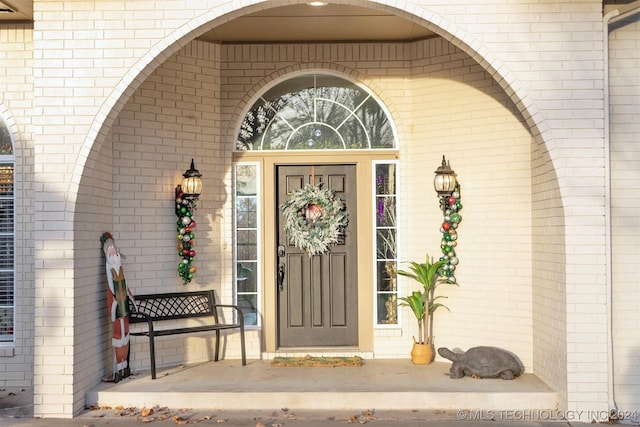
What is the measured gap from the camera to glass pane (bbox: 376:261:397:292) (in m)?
8.22

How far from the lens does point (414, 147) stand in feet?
26.8

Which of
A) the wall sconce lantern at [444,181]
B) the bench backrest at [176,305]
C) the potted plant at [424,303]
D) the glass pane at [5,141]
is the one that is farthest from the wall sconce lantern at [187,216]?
the wall sconce lantern at [444,181]

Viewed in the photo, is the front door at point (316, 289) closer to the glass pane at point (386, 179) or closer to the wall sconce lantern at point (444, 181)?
the glass pane at point (386, 179)

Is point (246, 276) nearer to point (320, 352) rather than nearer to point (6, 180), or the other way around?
point (320, 352)

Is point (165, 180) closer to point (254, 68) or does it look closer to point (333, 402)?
point (254, 68)

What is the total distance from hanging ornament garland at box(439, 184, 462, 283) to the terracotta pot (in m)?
0.75

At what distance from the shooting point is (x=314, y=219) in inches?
326

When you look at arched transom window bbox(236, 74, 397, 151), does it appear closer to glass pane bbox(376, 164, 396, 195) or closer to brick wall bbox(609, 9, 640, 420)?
glass pane bbox(376, 164, 396, 195)

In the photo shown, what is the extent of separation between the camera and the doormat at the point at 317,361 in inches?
298

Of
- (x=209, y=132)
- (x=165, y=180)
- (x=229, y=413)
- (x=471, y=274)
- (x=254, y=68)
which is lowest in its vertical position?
(x=229, y=413)

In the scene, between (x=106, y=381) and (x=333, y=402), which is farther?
(x=106, y=381)

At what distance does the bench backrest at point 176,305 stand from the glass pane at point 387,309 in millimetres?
1819

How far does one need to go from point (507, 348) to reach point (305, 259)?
2.40 metres

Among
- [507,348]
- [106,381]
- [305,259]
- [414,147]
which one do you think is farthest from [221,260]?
[507,348]
